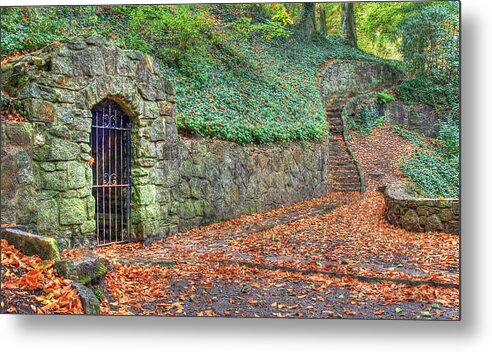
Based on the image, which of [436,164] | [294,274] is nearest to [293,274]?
[294,274]

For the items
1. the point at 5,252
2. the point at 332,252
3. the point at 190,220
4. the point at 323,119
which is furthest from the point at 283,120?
the point at 5,252

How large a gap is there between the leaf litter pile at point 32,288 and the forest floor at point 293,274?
373 millimetres

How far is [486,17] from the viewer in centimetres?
Result: 415

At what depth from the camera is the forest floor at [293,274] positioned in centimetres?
406

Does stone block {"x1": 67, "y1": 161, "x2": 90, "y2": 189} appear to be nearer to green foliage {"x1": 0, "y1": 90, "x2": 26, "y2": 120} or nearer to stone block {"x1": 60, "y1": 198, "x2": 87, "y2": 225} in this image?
stone block {"x1": 60, "y1": 198, "x2": 87, "y2": 225}

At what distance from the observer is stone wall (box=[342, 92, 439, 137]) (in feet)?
21.7

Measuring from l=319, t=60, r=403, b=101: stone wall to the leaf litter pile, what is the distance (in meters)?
8.91

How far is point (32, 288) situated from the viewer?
3697 mm

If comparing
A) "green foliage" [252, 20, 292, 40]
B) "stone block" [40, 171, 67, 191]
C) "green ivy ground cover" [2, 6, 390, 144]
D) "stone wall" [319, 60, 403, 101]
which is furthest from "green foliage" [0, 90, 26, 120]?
"stone wall" [319, 60, 403, 101]

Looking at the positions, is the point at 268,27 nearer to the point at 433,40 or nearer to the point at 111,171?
the point at 433,40

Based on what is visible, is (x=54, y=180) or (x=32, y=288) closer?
(x=32, y=288)

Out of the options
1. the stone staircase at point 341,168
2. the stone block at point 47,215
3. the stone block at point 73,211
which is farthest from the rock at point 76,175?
the stone staircase at point 341,168

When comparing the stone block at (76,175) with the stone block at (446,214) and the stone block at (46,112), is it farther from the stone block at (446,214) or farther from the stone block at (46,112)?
the stone block at (446,214)

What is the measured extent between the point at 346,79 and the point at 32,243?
11020 millimetres
